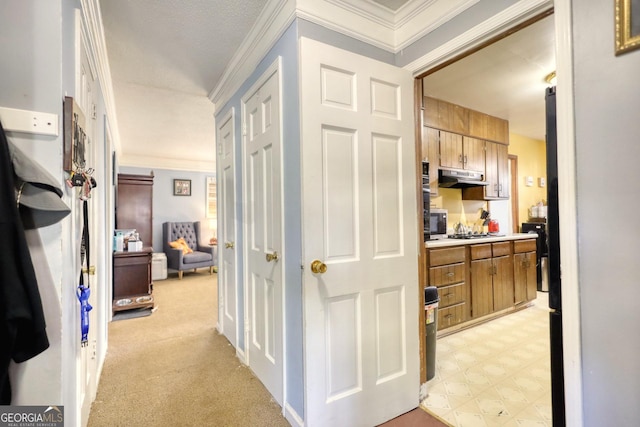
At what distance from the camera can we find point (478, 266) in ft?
9.86

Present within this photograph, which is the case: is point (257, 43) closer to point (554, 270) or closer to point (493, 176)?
point (554, 270)

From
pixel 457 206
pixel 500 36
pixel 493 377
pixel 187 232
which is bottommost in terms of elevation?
pixel 493 377

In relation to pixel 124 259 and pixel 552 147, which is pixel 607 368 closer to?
pixel 552 147

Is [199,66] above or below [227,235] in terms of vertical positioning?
above

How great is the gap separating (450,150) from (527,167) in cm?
254

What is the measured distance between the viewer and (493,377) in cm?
208

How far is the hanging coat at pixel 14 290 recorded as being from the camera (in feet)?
2.57

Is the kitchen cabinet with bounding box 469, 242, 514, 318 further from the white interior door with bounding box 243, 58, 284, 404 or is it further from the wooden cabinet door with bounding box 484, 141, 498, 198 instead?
the white interior door with bounding box 243, 58, 284, 404

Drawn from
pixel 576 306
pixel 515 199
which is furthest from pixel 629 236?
pixel 515 199

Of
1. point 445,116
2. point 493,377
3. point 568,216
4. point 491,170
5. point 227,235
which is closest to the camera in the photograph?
point 568,216

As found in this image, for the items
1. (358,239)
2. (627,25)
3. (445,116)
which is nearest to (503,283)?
(445,116)

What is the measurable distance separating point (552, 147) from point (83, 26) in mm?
2239

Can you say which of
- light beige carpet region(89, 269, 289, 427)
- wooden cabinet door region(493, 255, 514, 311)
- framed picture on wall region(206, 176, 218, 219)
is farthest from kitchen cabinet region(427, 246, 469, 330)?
framed picture on wall region(206, 176, 218, 219)

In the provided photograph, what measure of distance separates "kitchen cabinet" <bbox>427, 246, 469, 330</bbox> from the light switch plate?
8.57ft
